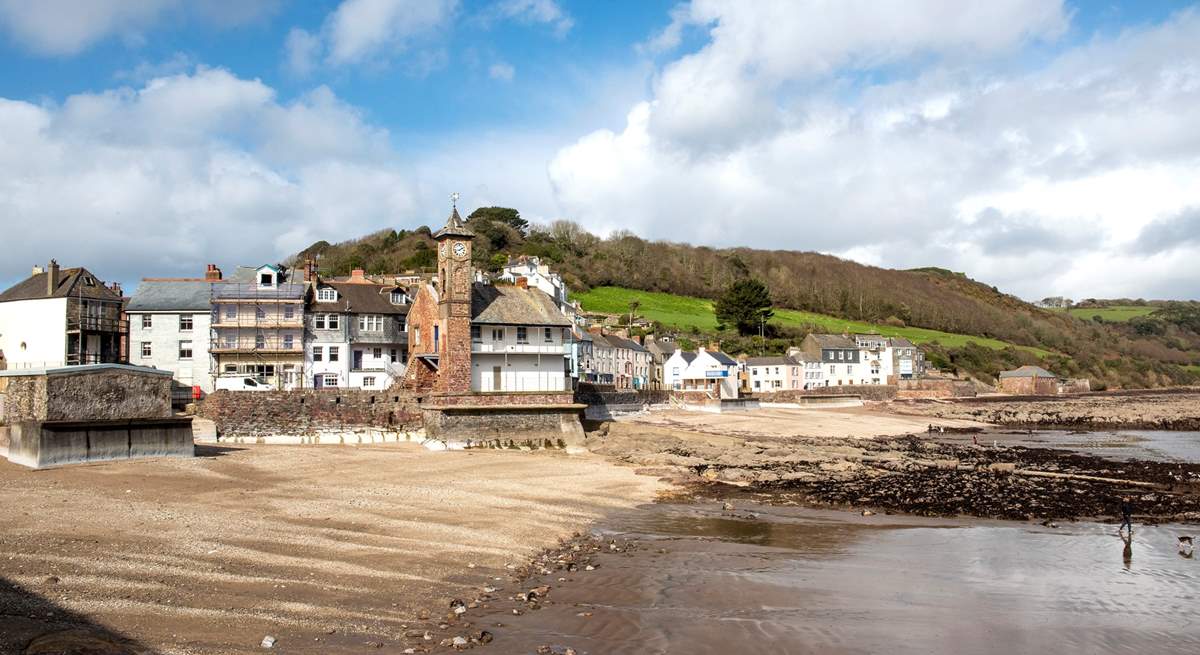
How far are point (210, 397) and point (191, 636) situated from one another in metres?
32.4

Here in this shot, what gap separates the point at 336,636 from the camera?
10984 mm

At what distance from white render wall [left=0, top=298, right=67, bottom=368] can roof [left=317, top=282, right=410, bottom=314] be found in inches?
634

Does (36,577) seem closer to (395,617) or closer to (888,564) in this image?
(395,617)

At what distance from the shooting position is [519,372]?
44344mm

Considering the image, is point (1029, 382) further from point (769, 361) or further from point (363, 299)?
point (363, 299)

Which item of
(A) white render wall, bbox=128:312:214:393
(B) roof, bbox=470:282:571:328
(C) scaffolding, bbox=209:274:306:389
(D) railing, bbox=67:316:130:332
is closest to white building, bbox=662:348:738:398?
(B) roof, bbox=470:282:571:328

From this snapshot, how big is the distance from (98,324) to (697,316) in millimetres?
85621

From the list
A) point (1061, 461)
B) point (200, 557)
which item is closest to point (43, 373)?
point (200, 557)

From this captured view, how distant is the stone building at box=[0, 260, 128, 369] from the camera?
50781 millimetres

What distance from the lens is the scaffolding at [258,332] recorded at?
165 feet

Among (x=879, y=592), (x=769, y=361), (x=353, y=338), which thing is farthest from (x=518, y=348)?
(x=769, y=361)

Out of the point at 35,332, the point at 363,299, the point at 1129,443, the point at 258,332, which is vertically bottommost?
the point at 1129,443

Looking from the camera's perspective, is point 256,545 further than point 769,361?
No

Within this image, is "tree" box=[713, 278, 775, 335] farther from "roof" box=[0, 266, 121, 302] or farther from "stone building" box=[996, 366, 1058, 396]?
"roof" box=[0, 266, 121, 302]
